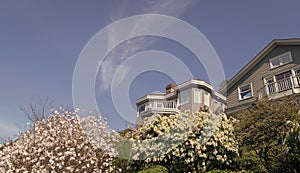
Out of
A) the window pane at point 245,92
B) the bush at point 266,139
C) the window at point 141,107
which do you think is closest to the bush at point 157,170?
the bush at point 266,139

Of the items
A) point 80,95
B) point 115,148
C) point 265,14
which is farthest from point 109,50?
point 265,14

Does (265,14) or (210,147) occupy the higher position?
(265,14)

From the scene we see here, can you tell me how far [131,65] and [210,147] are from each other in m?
4.19

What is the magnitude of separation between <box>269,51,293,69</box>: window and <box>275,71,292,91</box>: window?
89cm

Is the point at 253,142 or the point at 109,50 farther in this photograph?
the point at 109,50

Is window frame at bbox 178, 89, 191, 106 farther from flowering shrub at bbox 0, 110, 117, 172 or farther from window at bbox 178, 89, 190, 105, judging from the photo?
flowering shrub at bbox 0, 110, 117, 172

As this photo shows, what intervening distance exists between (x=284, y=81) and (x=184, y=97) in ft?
39.2

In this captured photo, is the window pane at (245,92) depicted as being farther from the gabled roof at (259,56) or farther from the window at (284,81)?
the window at (284,81)

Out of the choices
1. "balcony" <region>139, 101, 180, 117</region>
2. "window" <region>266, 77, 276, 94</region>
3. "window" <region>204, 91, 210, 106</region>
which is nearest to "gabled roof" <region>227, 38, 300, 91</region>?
"window" <region>266, 77, 276, 94</region>

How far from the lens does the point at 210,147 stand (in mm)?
7426

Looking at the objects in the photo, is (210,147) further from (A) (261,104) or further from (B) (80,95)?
(B) (80,95)

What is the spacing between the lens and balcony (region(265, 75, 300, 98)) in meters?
17.1

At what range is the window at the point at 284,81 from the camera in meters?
17.6

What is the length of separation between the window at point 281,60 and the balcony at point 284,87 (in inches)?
60.8
